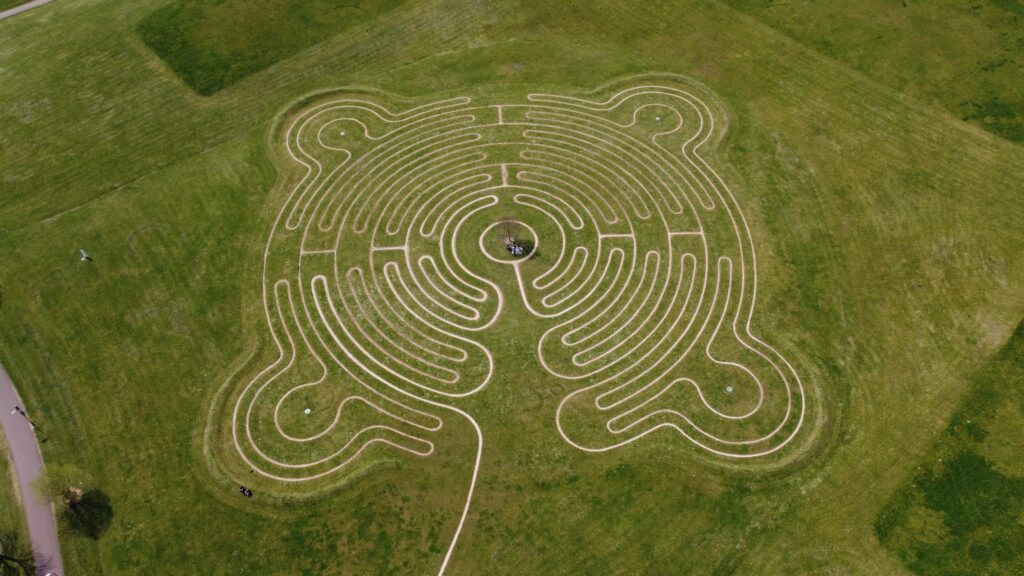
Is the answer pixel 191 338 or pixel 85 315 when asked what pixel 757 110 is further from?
pixel 85 315

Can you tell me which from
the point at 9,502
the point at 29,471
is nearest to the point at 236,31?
the point at 29,471

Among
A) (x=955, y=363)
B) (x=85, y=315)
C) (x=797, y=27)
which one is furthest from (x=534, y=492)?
(x=797, y=27)

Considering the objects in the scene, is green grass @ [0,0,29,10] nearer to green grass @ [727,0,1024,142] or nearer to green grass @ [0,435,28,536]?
green grass @ [0,435,28,536]

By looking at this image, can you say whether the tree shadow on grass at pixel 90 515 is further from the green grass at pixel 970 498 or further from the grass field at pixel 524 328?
the green grass at pixel 970 498

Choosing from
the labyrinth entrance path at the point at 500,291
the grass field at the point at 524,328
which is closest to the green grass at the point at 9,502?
the grass field at the point at 524,328

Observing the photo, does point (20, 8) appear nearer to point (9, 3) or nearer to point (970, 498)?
point (9, 3)
